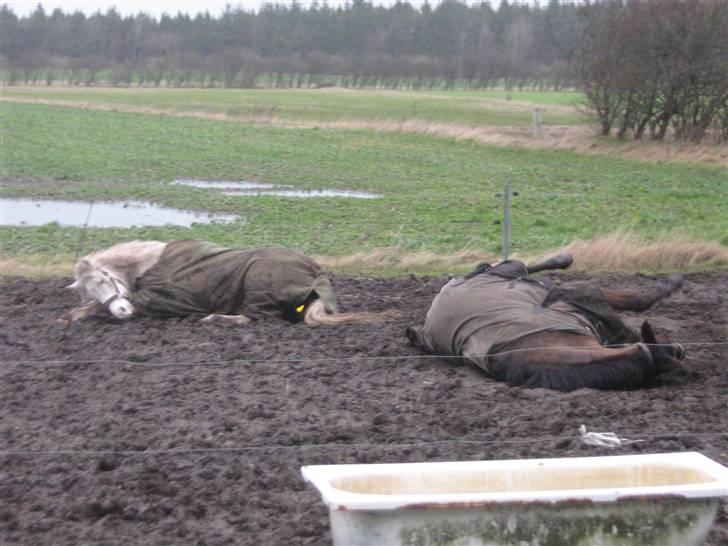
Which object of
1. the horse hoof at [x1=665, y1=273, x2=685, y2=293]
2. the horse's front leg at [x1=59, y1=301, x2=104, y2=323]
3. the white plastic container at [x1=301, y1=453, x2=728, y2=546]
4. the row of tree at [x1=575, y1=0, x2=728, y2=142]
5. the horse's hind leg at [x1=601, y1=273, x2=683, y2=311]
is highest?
the row of tree at [x1=575, y1=0, x2=728, y2=142]

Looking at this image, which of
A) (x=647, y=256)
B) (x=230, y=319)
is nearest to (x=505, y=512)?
(x=230, y=319)

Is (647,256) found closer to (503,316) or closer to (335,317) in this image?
(335,317)

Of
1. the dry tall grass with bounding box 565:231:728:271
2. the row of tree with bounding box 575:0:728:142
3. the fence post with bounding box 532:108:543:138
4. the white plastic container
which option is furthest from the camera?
the fence post with bounding box 532:108:543:138

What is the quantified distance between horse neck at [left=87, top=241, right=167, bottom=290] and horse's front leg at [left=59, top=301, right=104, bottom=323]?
33cm

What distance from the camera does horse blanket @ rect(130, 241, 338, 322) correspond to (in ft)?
29.2

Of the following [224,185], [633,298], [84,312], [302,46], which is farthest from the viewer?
[302,46]

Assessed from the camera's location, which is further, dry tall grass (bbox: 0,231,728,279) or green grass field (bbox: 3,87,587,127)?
green grass field (bbox: 3,87,587,127)

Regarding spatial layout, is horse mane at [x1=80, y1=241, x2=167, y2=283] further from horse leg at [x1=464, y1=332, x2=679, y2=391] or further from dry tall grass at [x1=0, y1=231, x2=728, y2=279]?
horse leg at [x1=464, y1=332, x2=679, y2=391]

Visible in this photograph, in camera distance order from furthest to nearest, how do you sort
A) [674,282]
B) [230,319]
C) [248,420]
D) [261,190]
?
1. [261,190]
2. [230,319]
3. [674,282]
4. [248,420]

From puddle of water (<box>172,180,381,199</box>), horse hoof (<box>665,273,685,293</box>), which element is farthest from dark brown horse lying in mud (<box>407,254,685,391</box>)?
puddle of water (<box>172,180,381,199</box>)

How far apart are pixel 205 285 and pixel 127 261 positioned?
794 millimetres

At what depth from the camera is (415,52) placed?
308 feet

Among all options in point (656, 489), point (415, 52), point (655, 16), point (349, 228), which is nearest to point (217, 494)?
point (656, 489)

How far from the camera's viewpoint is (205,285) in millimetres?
9039
